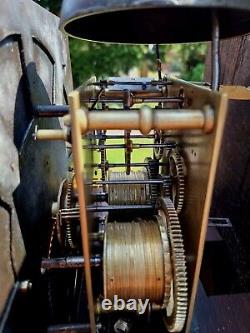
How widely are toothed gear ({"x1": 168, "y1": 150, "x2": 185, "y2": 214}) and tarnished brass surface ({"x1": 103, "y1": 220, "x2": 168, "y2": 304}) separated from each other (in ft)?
0.55

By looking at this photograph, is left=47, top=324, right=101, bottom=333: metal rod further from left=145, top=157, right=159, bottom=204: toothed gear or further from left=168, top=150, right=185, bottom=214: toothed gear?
left=145, top=157, right=159, bottom=204: toothed gear

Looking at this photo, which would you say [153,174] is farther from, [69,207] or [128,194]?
[69,207]

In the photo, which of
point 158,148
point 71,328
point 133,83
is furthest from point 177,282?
point 133,83

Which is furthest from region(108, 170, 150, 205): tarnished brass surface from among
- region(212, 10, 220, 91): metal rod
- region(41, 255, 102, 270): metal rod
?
region(212, 10, 220, 91): metal rod

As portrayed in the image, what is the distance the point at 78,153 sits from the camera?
2.30ft

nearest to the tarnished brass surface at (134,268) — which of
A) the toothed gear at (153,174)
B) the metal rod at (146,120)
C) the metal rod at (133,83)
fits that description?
the metal rod at (146,120)

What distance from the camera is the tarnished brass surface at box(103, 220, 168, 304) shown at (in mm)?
935

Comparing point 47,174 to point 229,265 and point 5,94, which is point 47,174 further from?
point 229,265

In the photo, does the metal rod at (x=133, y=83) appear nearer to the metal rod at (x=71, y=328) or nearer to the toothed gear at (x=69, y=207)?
the toothed gear at (x=69, y=207)

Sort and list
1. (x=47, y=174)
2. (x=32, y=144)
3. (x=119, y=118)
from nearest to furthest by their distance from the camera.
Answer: (x=119, y=118) < (x=32, y=144) < (x=47, y=174)

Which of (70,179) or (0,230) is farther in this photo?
(70,179)

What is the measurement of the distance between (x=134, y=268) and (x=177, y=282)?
0.12 metres

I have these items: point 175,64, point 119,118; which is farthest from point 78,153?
point 175,64

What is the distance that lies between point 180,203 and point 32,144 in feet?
1.82
